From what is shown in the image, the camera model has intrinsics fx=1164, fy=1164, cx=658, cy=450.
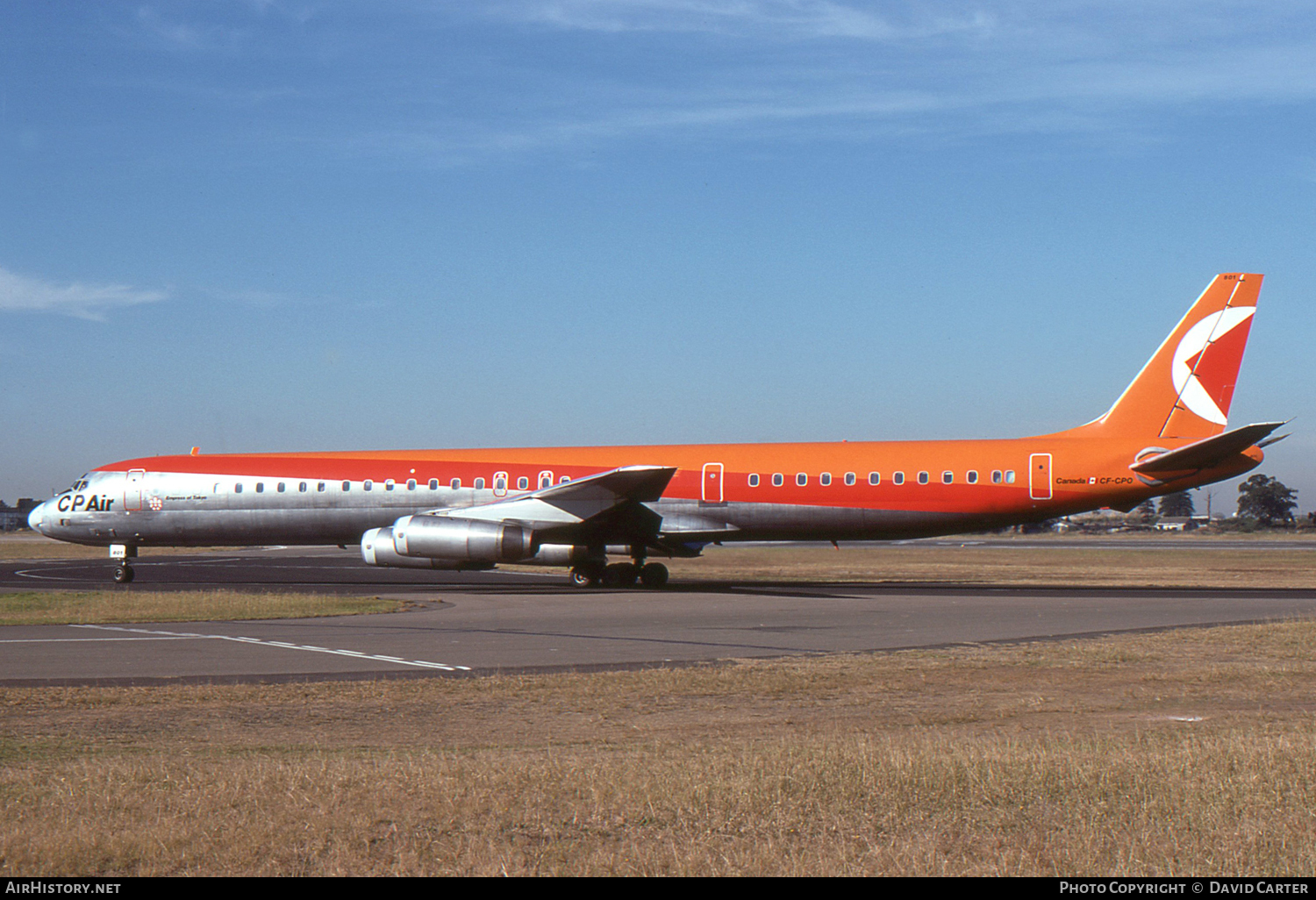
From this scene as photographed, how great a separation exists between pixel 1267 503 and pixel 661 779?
570 feet

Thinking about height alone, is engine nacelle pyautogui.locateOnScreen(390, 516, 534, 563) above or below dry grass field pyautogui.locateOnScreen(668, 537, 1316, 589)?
above

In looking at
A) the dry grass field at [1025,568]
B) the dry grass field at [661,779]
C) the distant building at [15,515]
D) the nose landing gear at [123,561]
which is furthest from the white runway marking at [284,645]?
the distant building at [15,515]

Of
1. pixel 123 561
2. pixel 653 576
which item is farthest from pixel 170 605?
pixel 653 576

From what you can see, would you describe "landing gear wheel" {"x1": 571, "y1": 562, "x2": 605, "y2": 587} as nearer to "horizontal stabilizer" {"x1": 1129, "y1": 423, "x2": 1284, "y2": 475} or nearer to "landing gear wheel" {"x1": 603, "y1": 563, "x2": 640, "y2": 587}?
"landing gear wheel" {"x1": 603, "y1": 563, "x2": 640, "y2": 587}

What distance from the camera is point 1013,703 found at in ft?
38.9

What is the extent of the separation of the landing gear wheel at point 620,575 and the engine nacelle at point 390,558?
13.4 ft

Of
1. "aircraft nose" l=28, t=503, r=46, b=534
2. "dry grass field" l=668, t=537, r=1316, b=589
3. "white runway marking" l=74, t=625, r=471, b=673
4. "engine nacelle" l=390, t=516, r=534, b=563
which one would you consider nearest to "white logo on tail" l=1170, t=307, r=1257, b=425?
"dry grass field" l=668, t=537, r=1316, b=589

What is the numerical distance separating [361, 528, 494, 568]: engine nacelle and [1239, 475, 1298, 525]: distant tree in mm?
149596

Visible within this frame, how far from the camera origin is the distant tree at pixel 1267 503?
519ft

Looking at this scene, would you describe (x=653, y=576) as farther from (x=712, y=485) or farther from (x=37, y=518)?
(x=37, y=518)

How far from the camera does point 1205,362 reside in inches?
1190

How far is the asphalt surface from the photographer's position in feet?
49.2

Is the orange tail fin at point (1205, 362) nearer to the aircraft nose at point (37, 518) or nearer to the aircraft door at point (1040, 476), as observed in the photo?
the aircraft door at point (1040, 476)
